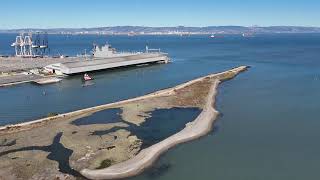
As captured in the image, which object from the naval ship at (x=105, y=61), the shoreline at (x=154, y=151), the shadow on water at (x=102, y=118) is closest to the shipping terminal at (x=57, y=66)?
the naval ship at (x=105, y=61)

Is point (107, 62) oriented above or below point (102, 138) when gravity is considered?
above

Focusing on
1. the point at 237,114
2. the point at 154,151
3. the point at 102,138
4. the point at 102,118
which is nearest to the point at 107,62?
the point at 102,118

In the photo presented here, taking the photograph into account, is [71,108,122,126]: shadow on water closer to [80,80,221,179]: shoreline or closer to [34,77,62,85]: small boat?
[80,80,221,179]: shoreline

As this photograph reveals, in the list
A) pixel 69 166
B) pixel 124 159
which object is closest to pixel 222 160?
pixel 124 159

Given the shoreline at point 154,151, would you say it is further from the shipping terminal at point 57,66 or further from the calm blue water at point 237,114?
the shipping terminal at point 57,66

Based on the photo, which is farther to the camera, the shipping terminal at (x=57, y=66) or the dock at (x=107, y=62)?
the dock at (x=107, y=62)

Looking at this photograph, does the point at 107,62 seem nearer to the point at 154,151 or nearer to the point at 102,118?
the point at 102,118
